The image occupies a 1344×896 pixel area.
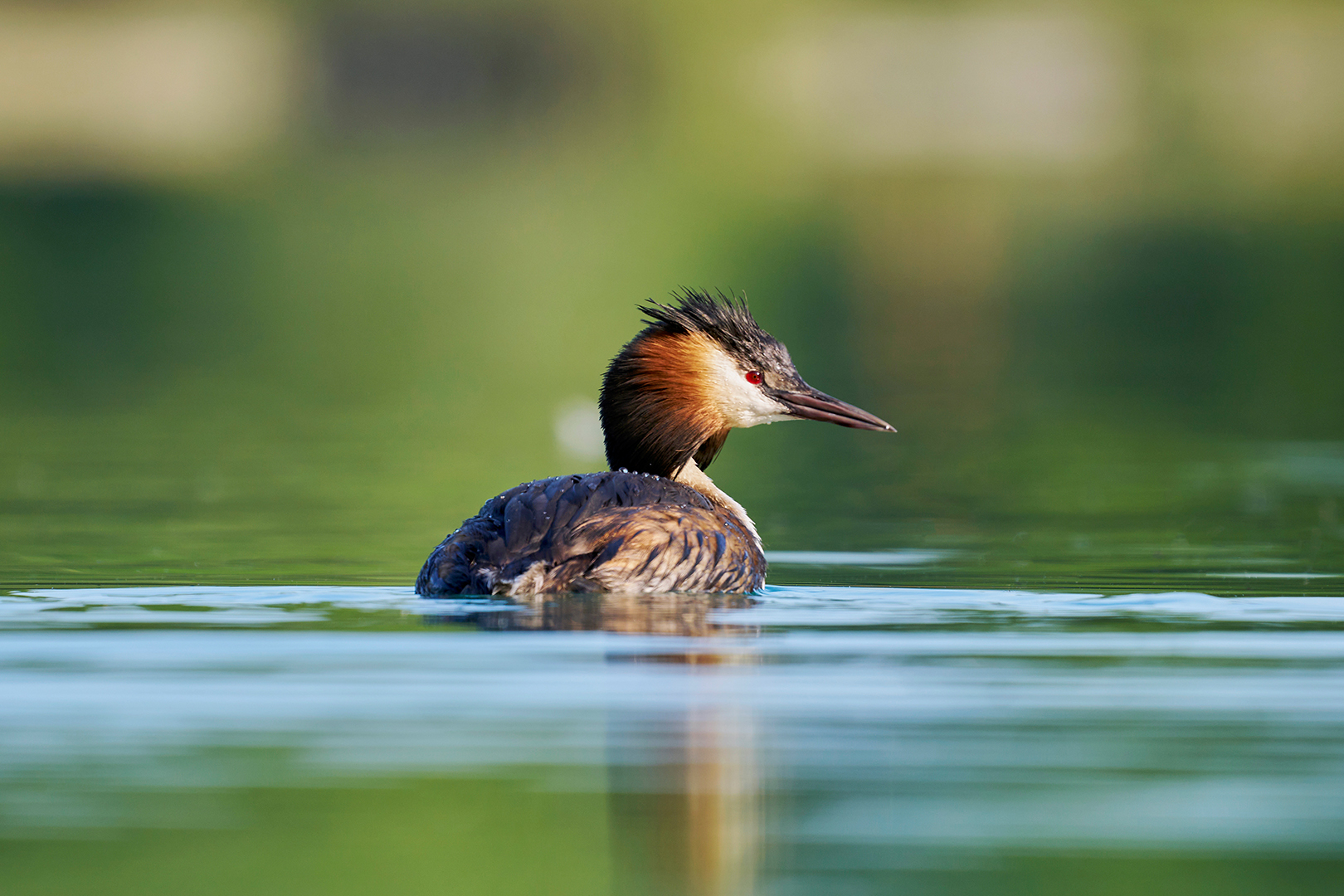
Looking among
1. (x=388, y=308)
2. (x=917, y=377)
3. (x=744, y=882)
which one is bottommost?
(x=744, y=882)

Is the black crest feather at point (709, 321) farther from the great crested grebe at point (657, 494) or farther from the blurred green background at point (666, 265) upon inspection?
the blurred green background at point (666, 265)

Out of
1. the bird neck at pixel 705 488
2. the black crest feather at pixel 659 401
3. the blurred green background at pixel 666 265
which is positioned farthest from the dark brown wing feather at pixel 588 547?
the blurred green background at pixel 666 265

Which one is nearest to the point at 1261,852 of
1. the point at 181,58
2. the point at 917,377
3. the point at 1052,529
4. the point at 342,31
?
the point at 1052,529

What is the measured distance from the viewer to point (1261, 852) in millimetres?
5711

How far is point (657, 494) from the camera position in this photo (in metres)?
10.2

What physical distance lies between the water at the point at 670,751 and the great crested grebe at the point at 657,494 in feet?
1.32

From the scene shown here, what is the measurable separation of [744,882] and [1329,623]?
4157 millimetres

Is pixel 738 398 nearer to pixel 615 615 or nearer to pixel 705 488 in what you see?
pixel 705 488

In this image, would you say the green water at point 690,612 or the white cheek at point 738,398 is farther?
the white cheek at point 738,398

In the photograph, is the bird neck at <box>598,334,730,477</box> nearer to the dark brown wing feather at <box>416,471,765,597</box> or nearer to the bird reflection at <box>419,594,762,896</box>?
the dark brown wing feather at <box>416,471,765,597</box>

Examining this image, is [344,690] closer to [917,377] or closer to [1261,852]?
[1261,852]

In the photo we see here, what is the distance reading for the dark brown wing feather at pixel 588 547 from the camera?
9469 millimetres

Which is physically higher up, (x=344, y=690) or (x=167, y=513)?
(x=167, y=513)

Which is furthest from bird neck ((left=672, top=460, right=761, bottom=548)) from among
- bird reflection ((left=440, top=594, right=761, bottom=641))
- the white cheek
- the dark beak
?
bird reflection ((left=440, top=594, right=761, bottom=641))
